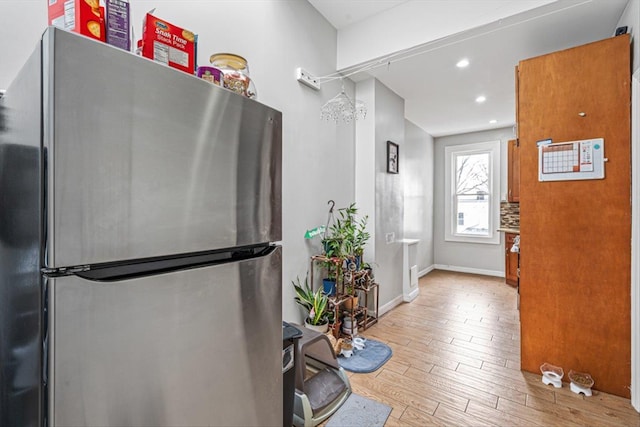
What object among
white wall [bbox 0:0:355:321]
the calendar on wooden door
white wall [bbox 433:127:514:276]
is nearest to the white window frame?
white wall [bbox 433:127:514:276]

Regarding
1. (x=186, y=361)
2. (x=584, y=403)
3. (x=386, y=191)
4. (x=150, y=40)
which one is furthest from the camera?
(x=386, y=191)

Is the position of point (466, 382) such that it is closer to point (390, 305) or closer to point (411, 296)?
point (390, 305)

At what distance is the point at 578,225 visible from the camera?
2043 mm

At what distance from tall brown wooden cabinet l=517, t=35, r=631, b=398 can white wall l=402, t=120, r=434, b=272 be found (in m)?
2.52

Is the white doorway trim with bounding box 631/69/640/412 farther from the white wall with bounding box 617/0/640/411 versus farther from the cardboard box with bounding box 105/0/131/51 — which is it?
the cardboard box with bounding box 105/0/131/51

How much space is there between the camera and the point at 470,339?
9.25ft

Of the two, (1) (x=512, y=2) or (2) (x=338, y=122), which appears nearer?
(1) (x=512, y=2)

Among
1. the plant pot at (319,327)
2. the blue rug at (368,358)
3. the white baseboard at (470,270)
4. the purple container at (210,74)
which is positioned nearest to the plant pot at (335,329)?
the plant pot at (319,327)

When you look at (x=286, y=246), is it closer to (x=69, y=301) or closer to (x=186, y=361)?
(x=186, y=361)

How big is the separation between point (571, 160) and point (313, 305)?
2148 mm

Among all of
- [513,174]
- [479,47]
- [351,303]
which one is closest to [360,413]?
[351,303]

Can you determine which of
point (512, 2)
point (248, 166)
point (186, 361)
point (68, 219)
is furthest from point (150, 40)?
point (512, 2)

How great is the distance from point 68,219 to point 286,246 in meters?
1.85

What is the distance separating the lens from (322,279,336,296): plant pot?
2.70 metres
